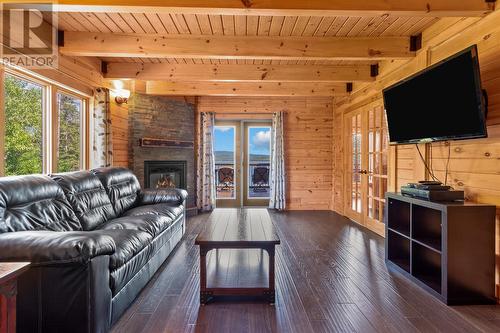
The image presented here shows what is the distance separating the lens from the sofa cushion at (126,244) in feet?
6.21

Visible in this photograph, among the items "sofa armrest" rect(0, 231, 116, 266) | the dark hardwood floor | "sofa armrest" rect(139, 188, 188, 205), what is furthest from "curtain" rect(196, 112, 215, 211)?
"sofa armrest" rect(0, 231, 116, 266)

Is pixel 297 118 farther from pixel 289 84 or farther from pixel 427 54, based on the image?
pixel 427 54

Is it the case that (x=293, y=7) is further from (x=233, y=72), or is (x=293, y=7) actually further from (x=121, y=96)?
(x=121, y=96)

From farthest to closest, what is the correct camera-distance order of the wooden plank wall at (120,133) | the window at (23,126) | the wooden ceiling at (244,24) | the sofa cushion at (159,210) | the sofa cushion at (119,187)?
the wooden plank wall at (120,133)
the sofa cushion at (119,187)
the sofa cushion at (159,210)
the wooden ceiling at (244,24)
the window at (23,126)

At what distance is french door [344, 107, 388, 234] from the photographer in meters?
4.25

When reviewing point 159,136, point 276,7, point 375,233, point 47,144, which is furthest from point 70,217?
point 375,233

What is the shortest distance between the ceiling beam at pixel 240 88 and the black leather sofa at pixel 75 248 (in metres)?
2.37

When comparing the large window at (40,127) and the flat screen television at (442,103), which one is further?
the large window at (40,127)

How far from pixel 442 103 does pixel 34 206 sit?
3521 mm

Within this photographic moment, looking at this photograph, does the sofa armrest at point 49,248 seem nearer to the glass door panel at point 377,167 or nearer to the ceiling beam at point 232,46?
the ceiling beam at point 232,46

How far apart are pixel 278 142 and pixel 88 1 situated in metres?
4.38

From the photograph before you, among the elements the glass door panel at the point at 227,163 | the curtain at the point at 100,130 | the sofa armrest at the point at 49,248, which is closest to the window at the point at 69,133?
the curtain at the point at 100,130

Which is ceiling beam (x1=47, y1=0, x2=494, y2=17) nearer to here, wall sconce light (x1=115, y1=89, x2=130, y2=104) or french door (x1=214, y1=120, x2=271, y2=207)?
wall sconce light (x1=115, y1=89, x2=130, y2=104)

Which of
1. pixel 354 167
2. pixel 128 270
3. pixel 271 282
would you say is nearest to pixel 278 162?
pixel 354 167
